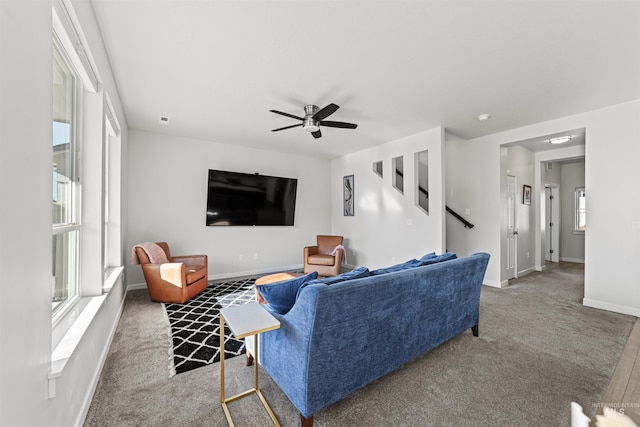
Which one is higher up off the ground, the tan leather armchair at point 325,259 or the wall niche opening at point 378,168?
the wall niche opening at point 378,168

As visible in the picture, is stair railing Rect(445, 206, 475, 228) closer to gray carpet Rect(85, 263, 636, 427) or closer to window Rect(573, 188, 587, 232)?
gray carpet Rect(85, 263, 636, 427)

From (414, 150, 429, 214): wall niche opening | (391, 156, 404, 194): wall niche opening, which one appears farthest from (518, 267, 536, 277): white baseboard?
(391, 156, 404, 194): wall niche opening

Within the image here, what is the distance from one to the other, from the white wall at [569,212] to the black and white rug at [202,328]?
7.74 m

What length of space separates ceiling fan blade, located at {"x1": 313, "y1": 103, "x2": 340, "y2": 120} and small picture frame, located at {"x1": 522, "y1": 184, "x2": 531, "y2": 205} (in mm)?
4604

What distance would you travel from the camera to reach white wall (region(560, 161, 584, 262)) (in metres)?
6.64

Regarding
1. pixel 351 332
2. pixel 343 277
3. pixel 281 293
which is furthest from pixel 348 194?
pixel 351 332

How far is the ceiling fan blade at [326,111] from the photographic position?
2904 mm

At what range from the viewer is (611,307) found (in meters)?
3.47

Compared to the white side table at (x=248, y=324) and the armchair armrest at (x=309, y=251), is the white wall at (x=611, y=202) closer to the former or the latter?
the armchair armrest at (x=309, y=251)

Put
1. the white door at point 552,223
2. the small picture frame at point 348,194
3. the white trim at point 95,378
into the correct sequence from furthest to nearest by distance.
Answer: the white door at point 552,223
the small picture frame at point 348,194
the white trim at point 95,378

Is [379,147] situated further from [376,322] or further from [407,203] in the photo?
[376,322]

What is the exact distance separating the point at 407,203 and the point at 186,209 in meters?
3.98

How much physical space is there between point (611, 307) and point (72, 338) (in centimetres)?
546

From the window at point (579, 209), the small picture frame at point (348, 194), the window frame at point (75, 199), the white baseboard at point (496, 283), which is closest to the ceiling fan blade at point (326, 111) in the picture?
the window frame at point (75, 199)
